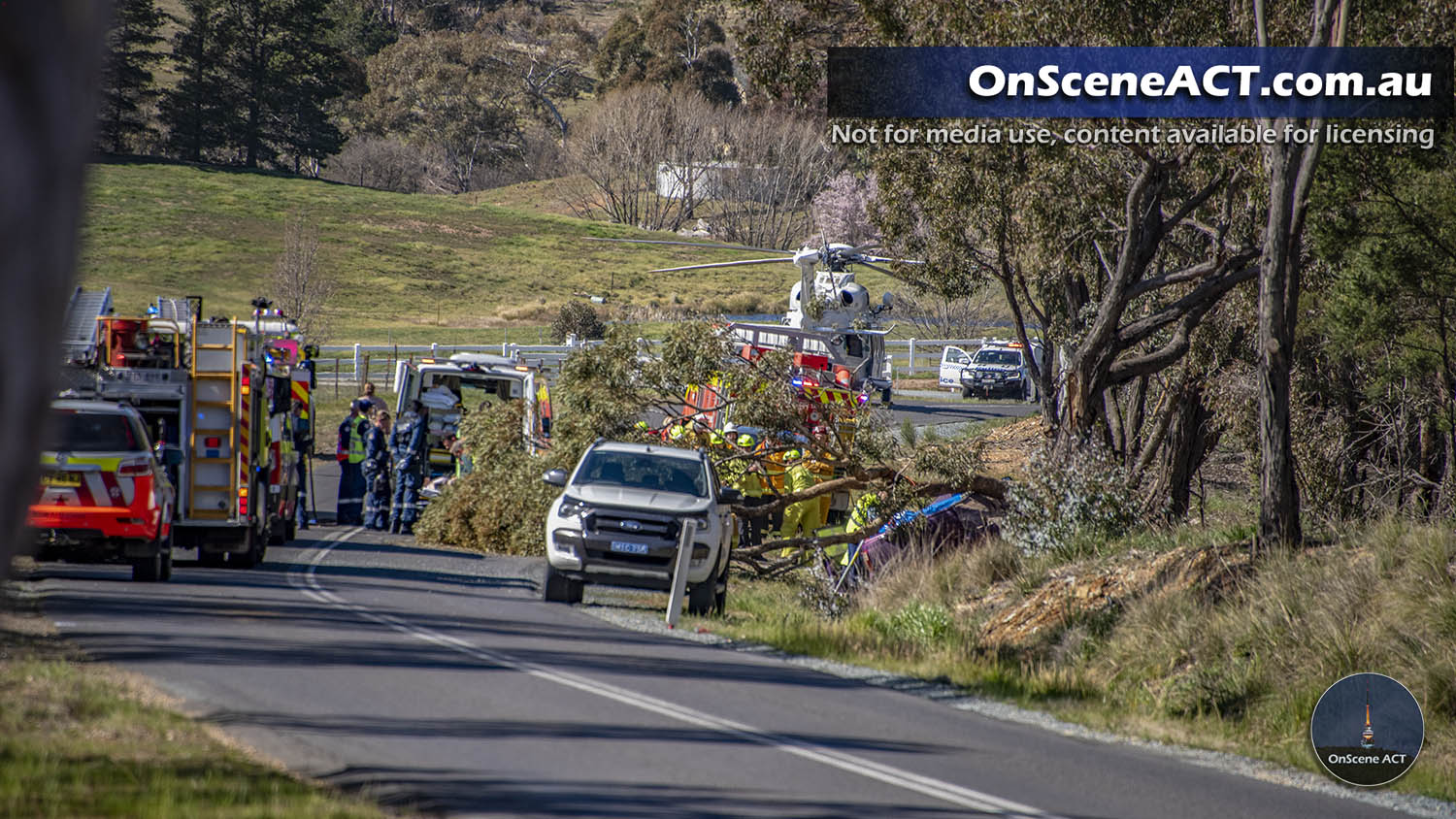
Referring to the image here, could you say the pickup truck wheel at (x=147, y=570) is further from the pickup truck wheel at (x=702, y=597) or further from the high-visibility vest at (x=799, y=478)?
the high-visibility vest at (x=799, y=478)

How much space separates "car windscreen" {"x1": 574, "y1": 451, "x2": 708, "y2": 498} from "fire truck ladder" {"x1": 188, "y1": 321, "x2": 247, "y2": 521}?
12.2ft

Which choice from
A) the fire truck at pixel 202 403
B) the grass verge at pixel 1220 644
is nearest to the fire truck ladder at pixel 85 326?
the fire truck at pixel 202 403

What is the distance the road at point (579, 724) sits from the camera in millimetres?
7430

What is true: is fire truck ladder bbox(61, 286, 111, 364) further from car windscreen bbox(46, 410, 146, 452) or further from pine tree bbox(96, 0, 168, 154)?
pine tree bbox(96, 0, 168, 154)

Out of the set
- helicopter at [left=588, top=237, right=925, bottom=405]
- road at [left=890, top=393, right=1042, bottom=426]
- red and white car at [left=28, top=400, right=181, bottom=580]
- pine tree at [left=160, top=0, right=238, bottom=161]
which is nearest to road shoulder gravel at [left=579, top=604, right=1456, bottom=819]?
red and white car at [left=28, top=400, right=181, bottom=580]

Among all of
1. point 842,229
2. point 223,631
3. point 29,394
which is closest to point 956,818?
point 29,394

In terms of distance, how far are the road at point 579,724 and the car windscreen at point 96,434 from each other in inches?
51.6

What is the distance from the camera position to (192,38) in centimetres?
8000

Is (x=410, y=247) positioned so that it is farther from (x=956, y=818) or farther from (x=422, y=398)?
(x=956, y=818)

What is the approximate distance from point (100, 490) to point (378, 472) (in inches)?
321

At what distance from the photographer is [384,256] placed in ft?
239

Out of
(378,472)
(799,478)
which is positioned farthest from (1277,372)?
(378,472)

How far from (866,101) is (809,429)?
5.27 metres

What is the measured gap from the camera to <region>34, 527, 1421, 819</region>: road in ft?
24.4
